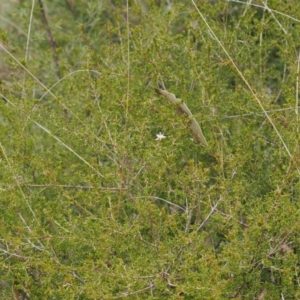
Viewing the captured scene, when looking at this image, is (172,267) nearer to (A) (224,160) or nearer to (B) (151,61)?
(A) (224,160)

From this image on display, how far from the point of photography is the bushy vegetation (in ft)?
7.35

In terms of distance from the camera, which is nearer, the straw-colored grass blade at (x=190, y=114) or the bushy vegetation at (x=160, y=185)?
the bushy vegetation at (x=160, y=185)

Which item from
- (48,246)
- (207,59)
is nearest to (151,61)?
(207,59)

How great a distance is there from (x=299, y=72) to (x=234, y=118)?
1.34ft

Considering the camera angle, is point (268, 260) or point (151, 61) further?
point (151, 61)

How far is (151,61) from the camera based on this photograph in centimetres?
284

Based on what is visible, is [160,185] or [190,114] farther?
[190,114]

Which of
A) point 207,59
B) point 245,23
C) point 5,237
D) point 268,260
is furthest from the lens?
point 245,23

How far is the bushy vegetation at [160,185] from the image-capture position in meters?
2.24

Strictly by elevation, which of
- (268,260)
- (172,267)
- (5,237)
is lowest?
(5,237)

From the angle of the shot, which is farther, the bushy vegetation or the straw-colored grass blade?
the straw-colored grass blade

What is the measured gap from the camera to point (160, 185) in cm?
257

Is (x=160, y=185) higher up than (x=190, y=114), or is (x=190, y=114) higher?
(x=190, y=114)

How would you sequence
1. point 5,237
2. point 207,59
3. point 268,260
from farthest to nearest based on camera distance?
point 207,59 < point 5,237 < point 268,260
